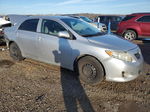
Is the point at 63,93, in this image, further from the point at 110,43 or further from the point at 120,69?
the point at 110,43

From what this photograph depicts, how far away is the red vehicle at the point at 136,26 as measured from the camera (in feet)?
33.7

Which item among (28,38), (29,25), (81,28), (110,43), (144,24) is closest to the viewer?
(110,43)

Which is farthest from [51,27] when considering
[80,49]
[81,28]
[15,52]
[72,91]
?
[72,91]

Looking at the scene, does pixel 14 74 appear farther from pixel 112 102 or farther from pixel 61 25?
pixel 112 102

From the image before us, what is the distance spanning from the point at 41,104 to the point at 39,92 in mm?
547

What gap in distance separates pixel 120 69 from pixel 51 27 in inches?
93.0

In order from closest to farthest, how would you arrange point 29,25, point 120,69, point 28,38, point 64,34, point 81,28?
point 120,69 < point 64,34 < point 81,28 < point 28,38 < point 29,25

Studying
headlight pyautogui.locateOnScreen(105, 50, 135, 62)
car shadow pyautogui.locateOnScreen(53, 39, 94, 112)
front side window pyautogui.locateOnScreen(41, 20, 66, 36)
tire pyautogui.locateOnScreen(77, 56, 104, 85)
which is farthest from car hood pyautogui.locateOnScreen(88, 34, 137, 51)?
front side window pyautogui.locateOnScreen(41, 20, 66, 36)

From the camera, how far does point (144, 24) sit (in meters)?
10.3

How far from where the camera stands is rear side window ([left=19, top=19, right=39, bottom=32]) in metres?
5.28

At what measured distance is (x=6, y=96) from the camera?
367 cm

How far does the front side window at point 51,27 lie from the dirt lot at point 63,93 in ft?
3.98

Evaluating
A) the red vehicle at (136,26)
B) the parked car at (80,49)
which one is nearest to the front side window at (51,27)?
the parked car at (80,49)

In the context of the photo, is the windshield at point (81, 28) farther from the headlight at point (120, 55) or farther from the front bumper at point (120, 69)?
the front bumper at point (120, 69)
